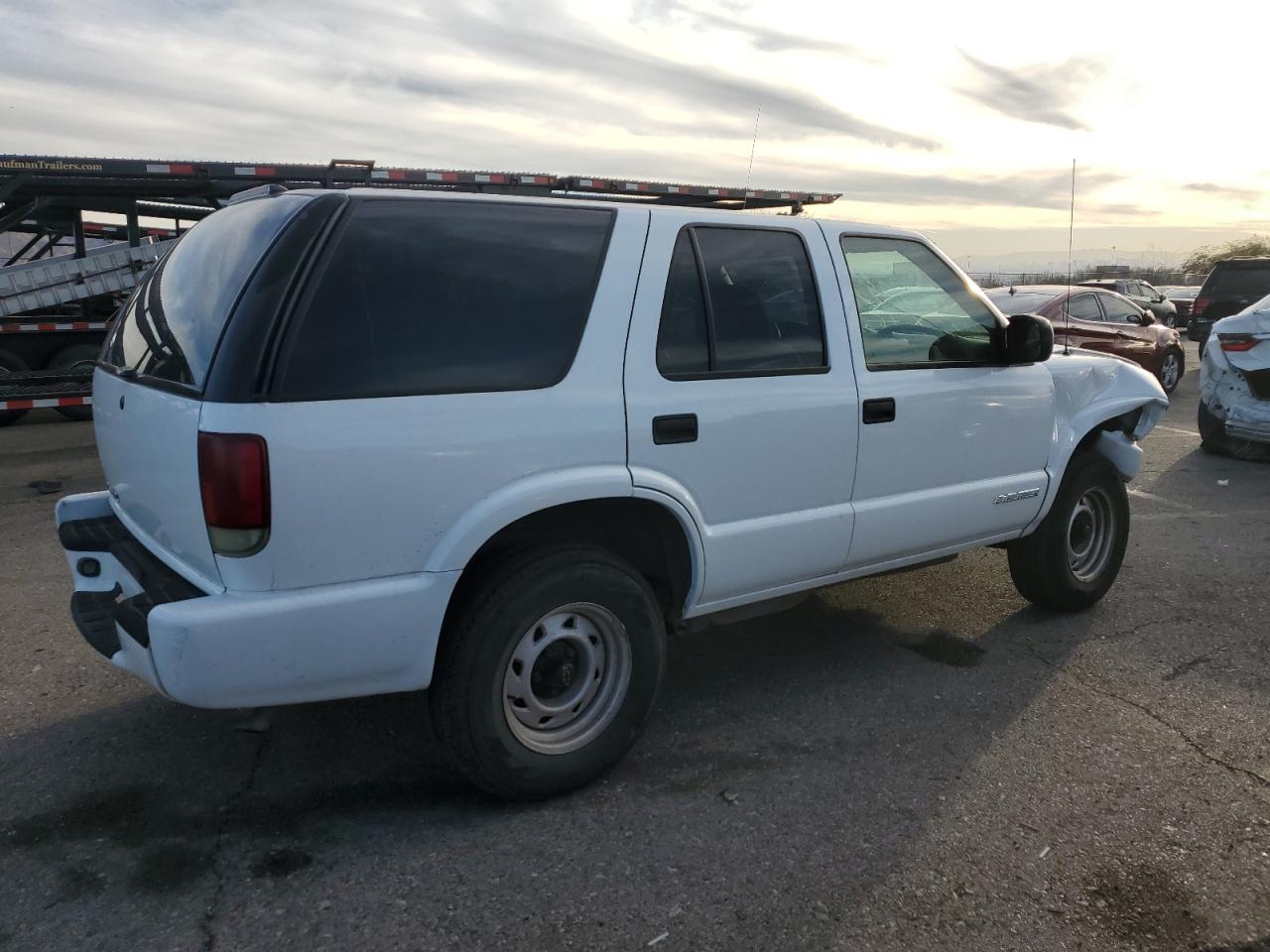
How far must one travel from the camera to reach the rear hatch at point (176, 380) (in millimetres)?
2709

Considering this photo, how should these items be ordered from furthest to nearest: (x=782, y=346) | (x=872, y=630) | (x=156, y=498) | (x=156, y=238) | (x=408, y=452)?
(x=156, y=238) < (x=872, y=630) < (x=782, y=346) < (x=156, y=498) < (x=408, y=452)

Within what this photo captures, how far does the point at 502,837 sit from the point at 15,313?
34.4 ft

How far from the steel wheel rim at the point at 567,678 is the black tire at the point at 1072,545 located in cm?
248

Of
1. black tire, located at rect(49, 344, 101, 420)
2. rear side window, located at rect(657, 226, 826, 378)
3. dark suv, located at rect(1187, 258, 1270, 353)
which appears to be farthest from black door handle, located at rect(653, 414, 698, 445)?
dark suv, located at rect(1187, 258, 1270, 353)

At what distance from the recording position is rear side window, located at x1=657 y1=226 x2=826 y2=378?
11.0 ft

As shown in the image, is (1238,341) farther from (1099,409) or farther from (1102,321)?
(1099,409)

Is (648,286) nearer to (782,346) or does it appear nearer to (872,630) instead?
(782,346)

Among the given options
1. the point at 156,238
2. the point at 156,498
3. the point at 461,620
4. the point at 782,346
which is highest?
the point at 156,238

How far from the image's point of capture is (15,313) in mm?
10922

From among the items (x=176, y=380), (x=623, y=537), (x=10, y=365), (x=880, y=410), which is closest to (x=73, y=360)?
(x=10, y=365)

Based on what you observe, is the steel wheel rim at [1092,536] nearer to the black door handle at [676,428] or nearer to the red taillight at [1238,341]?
the black door handle at [676,428]

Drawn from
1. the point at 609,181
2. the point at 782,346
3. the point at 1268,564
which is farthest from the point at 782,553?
the point at 609,181

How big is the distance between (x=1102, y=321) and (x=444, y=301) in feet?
39.1

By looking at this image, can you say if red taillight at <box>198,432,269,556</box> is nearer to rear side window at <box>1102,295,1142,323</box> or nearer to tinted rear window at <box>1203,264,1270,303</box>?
rear side window at <box>1102,295,1142,323</box>
